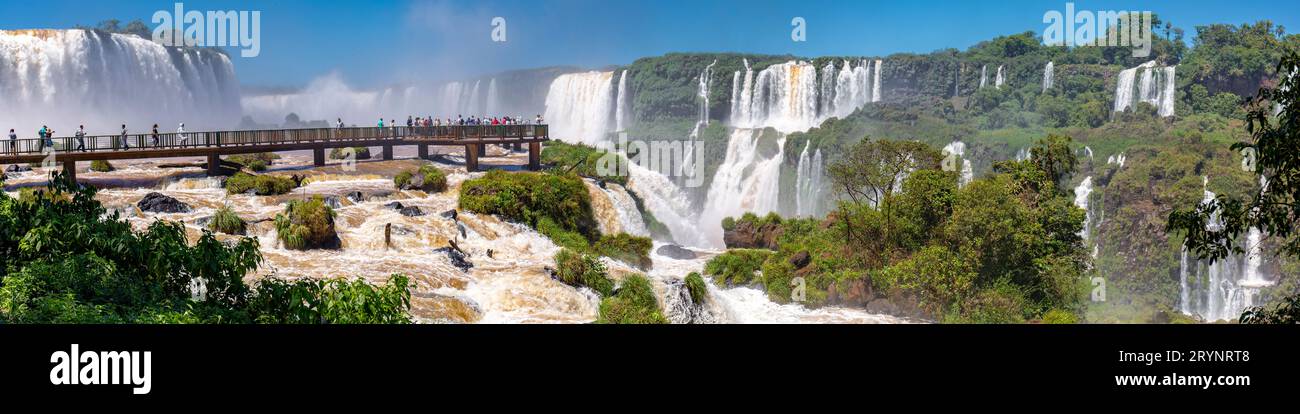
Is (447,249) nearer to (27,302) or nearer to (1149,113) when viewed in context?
(27,302)

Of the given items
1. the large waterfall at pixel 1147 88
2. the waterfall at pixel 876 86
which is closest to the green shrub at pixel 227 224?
the waterfall at pixel 876 86

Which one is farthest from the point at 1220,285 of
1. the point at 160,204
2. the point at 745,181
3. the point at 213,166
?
the point at 160,204

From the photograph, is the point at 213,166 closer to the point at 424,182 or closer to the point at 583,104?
the point at 424,182

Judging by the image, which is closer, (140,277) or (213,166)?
(140,277)

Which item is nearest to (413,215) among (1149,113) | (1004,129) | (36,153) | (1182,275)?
→ (36,153)

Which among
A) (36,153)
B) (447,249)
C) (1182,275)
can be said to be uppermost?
(36,153)

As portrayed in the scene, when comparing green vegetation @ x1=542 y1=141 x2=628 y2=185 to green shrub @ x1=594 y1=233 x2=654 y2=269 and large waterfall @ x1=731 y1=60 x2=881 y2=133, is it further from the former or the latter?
large waterfall @ x1=731 y1=60 x2=881 y2=133
